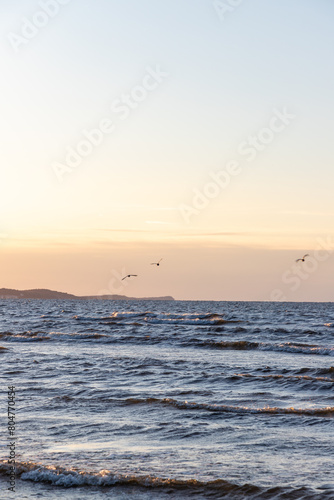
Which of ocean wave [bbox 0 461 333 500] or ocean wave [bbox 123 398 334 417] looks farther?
ocean wave [bbox 123 398 334 417]

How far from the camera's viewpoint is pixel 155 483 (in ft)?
34.5

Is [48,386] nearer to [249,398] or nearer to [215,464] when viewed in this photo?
[249,398]

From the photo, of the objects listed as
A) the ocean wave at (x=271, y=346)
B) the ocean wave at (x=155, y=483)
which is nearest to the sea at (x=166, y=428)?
the ocean wave at (x=155, y=483)

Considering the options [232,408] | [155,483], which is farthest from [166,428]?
[155,483]

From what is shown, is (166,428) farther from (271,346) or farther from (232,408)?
(271,346)

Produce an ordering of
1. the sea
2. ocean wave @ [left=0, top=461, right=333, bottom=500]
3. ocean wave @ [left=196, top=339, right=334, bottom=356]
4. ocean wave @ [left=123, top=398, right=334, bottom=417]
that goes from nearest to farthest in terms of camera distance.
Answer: ocean wave @ [left=0, top=461, right=333, bottom=500]
the sea
ocean wave @ [left=123, top=398, right=334, bottom=417]
ocean wave @ [left=196, top=339, right=334, bottom=356]

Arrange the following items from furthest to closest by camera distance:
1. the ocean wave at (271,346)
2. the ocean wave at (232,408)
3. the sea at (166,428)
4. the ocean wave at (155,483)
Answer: the ocean wave at (271,346), the ocean wave at (232,408), the sea at (166,428), the ocean wave at (155,483)

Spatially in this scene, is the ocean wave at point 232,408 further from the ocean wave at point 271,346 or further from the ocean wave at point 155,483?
the ocean wave at point 271,346

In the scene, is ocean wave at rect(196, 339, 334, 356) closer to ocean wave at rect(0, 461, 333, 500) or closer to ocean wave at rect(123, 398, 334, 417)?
ocean wave at rect(123, 398, 334, 417)

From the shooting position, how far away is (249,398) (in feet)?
60.0

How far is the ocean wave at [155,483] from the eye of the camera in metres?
9.99

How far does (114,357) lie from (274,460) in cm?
1860

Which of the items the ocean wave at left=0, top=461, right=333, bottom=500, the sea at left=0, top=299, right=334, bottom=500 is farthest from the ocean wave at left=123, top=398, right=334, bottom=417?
the ocean wave at left=0, top=461, right=333, bottom=500

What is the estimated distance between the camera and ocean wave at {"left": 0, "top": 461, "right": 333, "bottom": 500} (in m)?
9.99
